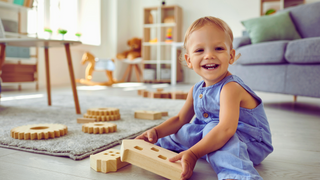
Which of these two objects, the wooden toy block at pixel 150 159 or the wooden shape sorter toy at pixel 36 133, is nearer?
the wooden toy block at pixel 150 159

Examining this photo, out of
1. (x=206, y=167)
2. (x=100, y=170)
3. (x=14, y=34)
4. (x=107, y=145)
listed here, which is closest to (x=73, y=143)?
(x=107, y=145)

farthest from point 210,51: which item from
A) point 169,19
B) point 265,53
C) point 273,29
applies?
point 169,19

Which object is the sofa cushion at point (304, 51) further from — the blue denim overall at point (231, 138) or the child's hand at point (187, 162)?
the child's hand at point (187, 162)

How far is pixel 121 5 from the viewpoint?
4863 mm

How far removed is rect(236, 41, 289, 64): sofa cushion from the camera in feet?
5.16

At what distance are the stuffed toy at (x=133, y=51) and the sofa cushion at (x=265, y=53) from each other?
2.88m

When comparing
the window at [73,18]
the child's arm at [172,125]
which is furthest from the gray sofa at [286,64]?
the window at [73,18]

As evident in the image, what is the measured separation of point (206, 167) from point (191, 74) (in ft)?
13.6

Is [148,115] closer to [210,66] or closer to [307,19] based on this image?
[210,66]

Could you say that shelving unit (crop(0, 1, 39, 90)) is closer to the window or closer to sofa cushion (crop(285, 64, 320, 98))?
the window

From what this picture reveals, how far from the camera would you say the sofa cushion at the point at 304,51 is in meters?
1.38

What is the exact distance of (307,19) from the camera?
2064 mm

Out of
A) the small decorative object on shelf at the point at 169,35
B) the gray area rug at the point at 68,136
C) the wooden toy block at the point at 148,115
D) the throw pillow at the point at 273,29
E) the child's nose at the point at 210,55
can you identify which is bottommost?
the gray area rug at the point at 68,136

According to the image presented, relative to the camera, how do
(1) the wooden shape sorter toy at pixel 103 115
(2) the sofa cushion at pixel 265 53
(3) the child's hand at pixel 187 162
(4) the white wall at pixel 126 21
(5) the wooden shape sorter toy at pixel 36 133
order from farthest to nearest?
(4) the white wall at pixel 126 21, (2) the sofa cushion at pixel 265 53, (1) the wooden shape sorter toy at pixel 103 115, (5) the wooden shape sorter toy at pixel 36 133, (3) the child's hand at pixel 187 162
